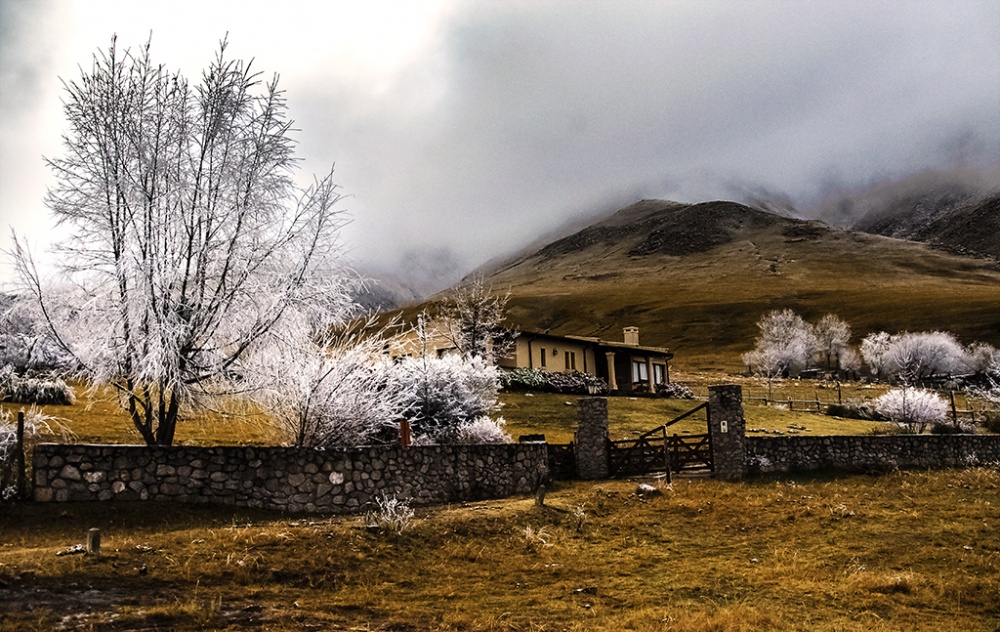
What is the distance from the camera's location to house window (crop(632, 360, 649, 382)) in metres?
57.1

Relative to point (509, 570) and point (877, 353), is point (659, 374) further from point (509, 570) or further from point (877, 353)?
point (877, 353)

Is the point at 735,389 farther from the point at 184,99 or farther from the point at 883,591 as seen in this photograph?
the point at 184,99

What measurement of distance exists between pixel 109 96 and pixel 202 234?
3749mm

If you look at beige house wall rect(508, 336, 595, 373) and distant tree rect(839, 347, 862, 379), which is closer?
beige house wall rect(508, 336, 595, 373)

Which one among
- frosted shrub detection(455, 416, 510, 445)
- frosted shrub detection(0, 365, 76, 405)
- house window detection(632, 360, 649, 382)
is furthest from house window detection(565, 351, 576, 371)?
frosted shrub detection(0, 365, 76, 405)

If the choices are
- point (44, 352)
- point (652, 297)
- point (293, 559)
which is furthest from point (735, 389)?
point (652, 297)

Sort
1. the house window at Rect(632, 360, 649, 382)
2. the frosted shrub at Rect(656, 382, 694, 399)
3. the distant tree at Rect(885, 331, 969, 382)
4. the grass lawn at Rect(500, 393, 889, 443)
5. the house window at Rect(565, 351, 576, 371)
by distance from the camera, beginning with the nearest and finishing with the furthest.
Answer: the grass lawn at Rect(500, 393, 889, 443) → the frosted shrub at Rect(656, 382, 694, 399) → the house window at Rect(565, 351, 576, 371) → the house window at Rect(632, 360, 649, 382) → the distant tree at Rect(885, 331, 969, 382)

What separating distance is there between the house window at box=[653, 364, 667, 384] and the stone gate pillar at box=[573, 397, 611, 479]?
1472 inches

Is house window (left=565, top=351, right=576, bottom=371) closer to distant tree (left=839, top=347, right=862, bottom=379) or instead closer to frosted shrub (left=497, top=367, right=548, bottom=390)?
frosted shrub (left=497, top=367, right=548, bottom=390)

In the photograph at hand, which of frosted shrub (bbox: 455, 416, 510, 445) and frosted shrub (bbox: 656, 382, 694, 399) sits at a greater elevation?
frosted shrub (bbox: 656, 382, 694, 399)

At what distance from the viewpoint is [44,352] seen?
832 inches

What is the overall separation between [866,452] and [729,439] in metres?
6.29

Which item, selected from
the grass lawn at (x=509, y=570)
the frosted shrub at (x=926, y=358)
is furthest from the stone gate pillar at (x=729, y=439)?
the frosted shrub at (x=926, y=358)

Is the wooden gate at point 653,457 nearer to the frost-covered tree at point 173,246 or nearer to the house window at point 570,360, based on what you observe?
the frost-covered tree at point 173,246
